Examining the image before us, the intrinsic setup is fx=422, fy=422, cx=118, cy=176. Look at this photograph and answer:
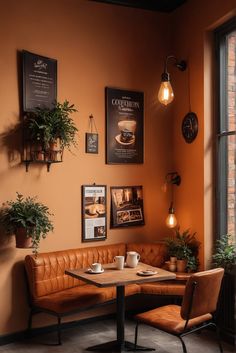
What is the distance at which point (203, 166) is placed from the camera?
4.79 m

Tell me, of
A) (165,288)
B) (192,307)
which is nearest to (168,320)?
(192,307)

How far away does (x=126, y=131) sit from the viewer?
5.15 m

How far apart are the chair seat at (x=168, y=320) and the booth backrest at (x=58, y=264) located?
3.67ft

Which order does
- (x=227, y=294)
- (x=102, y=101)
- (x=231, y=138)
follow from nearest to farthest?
(x=227, y=294) < (x=231, y=138) < (x=102, y=101)

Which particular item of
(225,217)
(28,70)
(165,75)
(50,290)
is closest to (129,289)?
(50,290)

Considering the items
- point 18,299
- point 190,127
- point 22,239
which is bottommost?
point 18,299

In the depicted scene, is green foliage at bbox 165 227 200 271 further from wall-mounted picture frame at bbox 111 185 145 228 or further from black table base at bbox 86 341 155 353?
black table base at bbox 86 341 155 353

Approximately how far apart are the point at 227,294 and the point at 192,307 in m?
1.09

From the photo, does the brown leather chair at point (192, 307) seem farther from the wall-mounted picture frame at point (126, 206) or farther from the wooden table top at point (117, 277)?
the wall-mounted picture frame at point (126, 206)

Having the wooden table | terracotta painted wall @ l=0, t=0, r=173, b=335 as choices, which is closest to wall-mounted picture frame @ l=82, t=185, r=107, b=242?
terracotta painted wall @ l=0, t=0, r=173, b=335

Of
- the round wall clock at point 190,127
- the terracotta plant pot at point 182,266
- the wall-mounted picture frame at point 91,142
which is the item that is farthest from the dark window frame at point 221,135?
the wall-mounted picture frame at point 91,142

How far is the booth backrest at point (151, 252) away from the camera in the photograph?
5074mm

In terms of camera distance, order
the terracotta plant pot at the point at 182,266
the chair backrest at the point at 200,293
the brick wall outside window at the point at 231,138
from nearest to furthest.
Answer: the chair backrest at the point at 200,293, the brick wall outside window at the point at 231,138, the terracotta plant pot at the point at 182,266

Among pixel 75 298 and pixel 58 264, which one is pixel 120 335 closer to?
pixel 75 298
